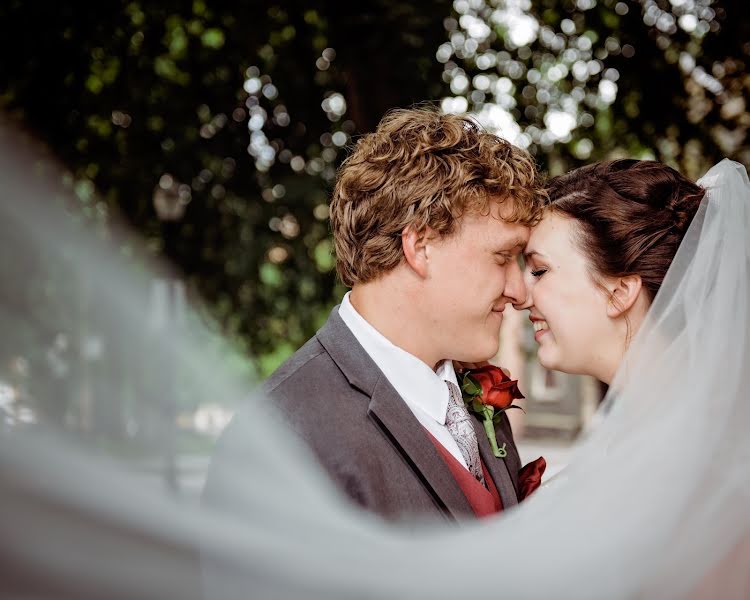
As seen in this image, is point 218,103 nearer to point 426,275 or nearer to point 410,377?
point 426,275

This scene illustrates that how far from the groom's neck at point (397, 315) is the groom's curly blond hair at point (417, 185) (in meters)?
0.05

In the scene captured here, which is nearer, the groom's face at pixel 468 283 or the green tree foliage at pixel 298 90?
the groom's face at pixel 468 283

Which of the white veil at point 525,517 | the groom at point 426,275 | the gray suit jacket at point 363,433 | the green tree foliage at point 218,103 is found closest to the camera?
the white veil at point 525,517

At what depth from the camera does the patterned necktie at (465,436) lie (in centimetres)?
273

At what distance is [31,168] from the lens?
246 inches

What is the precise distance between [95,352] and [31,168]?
2422 millimetres

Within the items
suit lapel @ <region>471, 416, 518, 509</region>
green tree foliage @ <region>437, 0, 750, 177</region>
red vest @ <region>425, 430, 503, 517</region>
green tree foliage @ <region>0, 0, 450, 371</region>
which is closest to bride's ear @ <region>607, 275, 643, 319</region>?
suit lapel @ <region>471, 416, 518, 509</region>

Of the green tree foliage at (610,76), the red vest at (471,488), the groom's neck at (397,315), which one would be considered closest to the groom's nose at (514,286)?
the groom's neck at (397,315)

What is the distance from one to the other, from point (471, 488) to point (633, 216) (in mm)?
1047

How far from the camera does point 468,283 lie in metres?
2.74

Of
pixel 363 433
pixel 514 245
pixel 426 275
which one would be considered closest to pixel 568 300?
pixel 514 245

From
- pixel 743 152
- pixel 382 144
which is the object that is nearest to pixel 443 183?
pixel 382 144

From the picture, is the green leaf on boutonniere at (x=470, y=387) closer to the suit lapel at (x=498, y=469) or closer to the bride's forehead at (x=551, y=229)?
the suit lapel at (x=498, y=469)

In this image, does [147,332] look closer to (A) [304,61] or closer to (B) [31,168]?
(B) [31,168]
